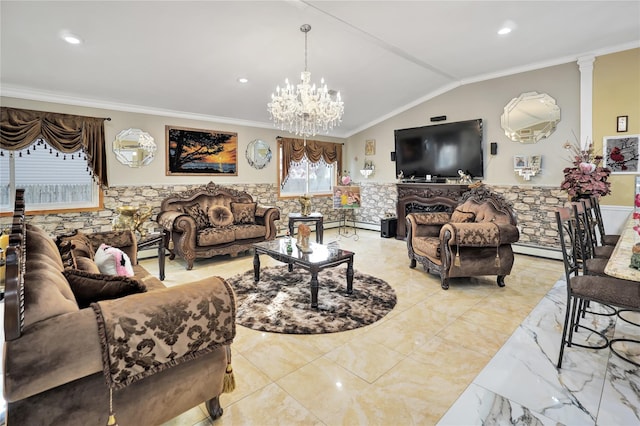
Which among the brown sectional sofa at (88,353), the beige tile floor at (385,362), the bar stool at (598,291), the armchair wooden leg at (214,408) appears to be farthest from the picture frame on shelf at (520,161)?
the armchair wooden leg at (214,408)

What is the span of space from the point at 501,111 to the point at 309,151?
4050 mm

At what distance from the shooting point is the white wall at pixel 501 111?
15.9ft

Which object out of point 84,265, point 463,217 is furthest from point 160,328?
point 463,217

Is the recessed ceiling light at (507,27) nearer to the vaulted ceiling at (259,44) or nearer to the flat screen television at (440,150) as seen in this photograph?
the vaulted ceiling at (259,44)

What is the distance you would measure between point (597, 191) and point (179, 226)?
5650 mm

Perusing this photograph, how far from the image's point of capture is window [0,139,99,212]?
4.27 m

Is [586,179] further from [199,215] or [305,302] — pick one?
[199,215]

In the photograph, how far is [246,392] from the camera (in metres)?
1.98

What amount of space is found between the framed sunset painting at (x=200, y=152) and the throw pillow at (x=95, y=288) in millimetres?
4443

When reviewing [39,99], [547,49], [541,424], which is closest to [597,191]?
[547,49]

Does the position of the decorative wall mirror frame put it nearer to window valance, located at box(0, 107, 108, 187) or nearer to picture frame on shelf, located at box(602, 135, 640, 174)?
window valance, located at box(0, 107, 108, 187)

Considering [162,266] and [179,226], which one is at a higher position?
[179,226]

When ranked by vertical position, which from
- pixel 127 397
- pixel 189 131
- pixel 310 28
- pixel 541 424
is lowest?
pixel 541 424

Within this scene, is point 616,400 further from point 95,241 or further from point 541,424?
point 95,241
